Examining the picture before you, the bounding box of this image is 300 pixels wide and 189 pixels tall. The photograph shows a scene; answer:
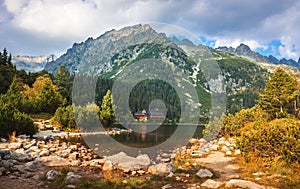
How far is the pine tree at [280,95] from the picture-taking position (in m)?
32.4

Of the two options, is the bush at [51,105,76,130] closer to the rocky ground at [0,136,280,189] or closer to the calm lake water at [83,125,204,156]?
the calm lake water at [83,125,204,156]

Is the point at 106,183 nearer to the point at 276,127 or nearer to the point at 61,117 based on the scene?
the point at 276,127

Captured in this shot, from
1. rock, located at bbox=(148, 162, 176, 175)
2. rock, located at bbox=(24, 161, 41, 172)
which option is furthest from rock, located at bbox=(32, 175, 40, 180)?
rock, located at bbox=(148, 162, 176, 175)

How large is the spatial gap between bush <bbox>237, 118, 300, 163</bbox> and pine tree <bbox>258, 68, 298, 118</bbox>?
1928 cm

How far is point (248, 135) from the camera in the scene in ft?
51.3

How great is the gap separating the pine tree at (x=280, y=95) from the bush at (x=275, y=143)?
63.3 ft

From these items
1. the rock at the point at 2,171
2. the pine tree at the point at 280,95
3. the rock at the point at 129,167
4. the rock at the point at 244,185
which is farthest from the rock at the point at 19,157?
the pine tree at the point at 280,95

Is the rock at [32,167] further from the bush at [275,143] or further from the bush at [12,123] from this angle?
the bush at [12,123]

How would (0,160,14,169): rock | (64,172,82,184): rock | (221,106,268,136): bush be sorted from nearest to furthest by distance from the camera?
(64,172,82,184): rock, (0,160,14,169): rock, (221,106,268,136): bush

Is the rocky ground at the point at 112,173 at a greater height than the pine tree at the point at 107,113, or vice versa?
the pine tree at the point at 107,113

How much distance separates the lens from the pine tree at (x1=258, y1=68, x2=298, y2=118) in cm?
3241

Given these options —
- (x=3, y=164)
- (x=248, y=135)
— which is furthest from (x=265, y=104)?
(x=3, y=164)

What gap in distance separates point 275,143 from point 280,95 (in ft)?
70.7

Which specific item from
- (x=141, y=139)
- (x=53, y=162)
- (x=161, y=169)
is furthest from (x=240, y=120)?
(x=53, y=162)
